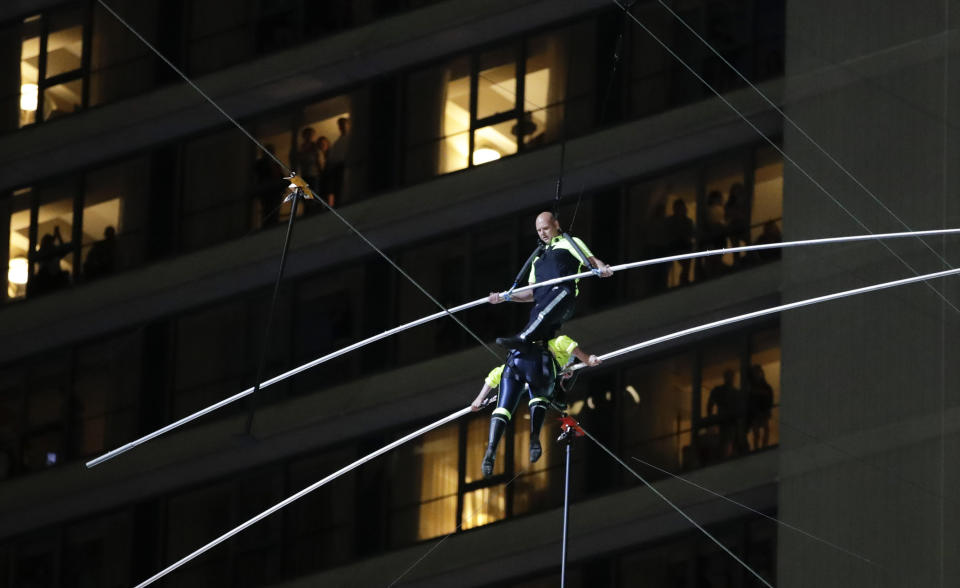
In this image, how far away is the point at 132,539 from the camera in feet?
128

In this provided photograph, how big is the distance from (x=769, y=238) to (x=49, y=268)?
420 inches

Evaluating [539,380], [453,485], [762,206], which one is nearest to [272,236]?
[453,485]

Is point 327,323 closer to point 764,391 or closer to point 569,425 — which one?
point 764,391

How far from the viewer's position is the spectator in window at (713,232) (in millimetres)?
36125

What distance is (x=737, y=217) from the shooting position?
36.2 meters

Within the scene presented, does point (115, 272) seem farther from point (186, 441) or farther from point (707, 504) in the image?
point (707, 504)

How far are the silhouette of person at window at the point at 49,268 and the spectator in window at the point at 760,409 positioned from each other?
10375 millimetres

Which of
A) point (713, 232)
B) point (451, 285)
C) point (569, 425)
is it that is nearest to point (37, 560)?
point (451, 285)

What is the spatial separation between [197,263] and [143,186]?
1784 mm

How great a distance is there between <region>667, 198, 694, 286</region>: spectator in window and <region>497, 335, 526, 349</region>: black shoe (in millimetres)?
10277

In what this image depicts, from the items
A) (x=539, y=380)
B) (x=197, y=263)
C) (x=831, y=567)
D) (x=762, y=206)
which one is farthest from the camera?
(x=197, y=263)

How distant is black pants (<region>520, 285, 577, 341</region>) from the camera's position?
85.7ft

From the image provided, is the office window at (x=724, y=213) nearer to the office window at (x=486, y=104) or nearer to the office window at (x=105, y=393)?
the office window at (x=486, y=104)

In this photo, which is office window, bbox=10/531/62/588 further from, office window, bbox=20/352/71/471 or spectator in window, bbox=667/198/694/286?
spectator in window, bbox=667/198/694/286
